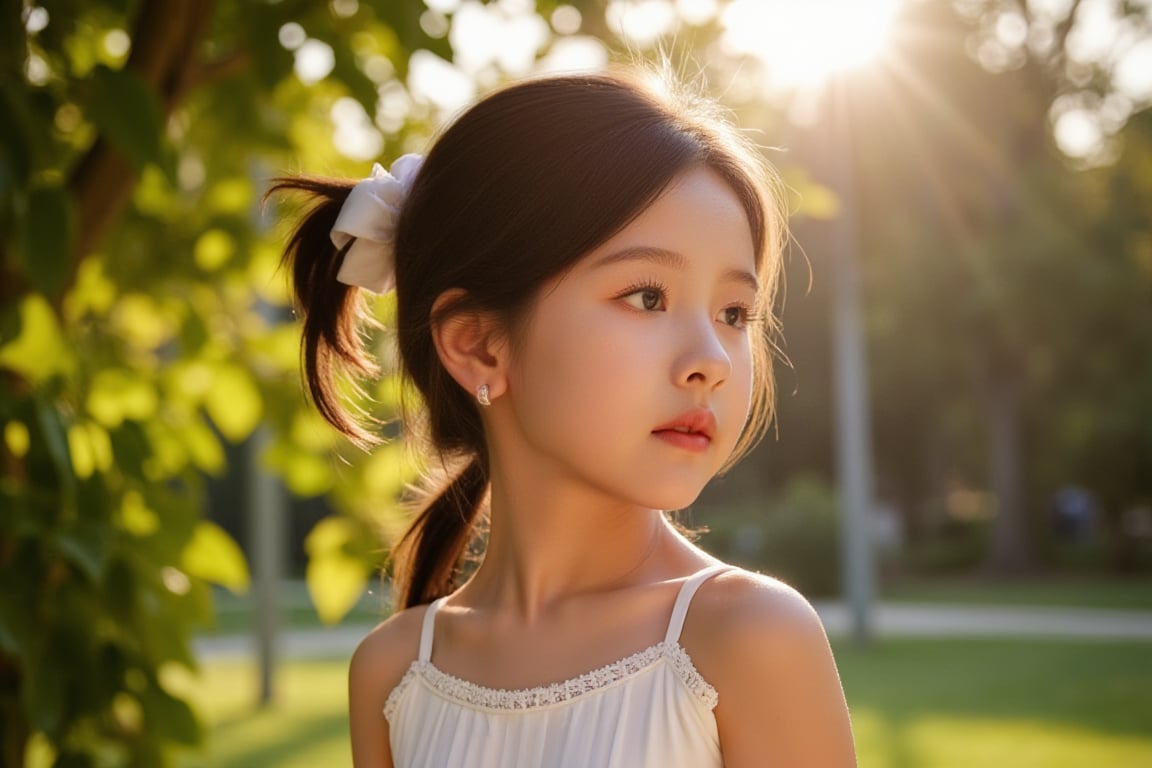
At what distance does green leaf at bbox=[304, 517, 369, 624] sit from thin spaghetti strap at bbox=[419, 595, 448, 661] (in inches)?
47.4

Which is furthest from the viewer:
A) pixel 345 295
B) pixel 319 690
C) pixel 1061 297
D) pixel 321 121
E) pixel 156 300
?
pixel 1061 297

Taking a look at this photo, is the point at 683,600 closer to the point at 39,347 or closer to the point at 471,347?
the point at 471,347

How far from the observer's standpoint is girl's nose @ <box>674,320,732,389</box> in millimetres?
1433

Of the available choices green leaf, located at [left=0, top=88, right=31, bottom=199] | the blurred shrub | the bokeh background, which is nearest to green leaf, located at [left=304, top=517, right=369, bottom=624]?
the bokeh background

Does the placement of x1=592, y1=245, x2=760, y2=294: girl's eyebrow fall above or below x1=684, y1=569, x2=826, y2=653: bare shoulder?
above

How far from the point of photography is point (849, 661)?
11.7 meters

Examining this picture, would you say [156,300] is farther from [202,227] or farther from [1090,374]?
[1090,374]

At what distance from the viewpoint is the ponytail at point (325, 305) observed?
186 centimetres

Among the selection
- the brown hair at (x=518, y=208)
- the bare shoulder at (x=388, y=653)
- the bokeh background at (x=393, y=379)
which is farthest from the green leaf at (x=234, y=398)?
the bare shoulder at (x=388, y=653)

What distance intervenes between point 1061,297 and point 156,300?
1873 cm

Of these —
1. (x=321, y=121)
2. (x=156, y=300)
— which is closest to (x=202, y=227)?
(x=156, y=300)

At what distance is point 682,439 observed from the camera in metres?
1.46

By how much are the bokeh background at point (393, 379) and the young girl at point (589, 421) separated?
313 millimetres

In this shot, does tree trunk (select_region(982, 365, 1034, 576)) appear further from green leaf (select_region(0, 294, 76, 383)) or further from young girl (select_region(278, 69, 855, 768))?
young girl (select_region(278, 69, 855, 768))
